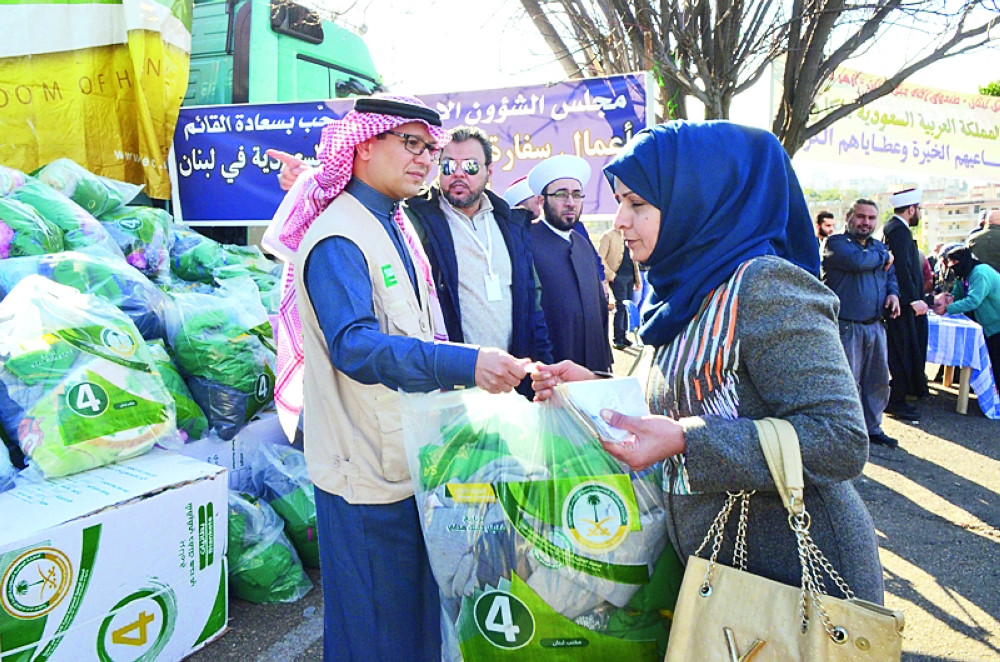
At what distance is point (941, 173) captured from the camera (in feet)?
37.6

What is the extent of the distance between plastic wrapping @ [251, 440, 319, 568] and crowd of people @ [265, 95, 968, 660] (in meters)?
1.16

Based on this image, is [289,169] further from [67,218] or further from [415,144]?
[67,218]

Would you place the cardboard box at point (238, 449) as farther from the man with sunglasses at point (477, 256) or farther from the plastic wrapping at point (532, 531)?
the plastic wrapping at point (532, 531)

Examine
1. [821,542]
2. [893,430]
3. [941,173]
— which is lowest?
[893,430]

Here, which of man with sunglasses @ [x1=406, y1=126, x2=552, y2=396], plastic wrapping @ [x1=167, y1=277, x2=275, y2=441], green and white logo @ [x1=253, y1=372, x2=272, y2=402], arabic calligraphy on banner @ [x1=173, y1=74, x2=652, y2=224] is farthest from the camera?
arabic calligraphy on banner @ [x1=173, y1=74, x2=652, y2=224]

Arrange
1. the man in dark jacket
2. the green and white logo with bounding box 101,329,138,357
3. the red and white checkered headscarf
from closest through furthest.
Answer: the red and white checkered headscarf < the green and white logo with bounding box 101,329,138,357 < the man in dark jacket

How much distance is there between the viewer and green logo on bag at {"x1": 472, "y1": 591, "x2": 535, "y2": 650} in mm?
1426

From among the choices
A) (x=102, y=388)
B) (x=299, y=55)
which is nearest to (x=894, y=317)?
(x=299, y=55)

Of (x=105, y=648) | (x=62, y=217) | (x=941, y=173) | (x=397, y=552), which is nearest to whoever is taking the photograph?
(x=397, y=552)

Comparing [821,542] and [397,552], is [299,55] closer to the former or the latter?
[397,552]

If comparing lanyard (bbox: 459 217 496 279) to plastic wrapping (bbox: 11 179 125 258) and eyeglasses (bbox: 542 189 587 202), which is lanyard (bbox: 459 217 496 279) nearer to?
eyeglasses (bbox: 542 189 587 202)

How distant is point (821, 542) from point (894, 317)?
568cm

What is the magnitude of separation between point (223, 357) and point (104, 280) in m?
0.67

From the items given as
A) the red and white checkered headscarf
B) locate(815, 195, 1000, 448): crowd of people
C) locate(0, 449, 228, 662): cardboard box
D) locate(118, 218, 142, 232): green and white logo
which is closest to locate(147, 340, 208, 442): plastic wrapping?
locate(0, 449, 228, 662): cardboard box
